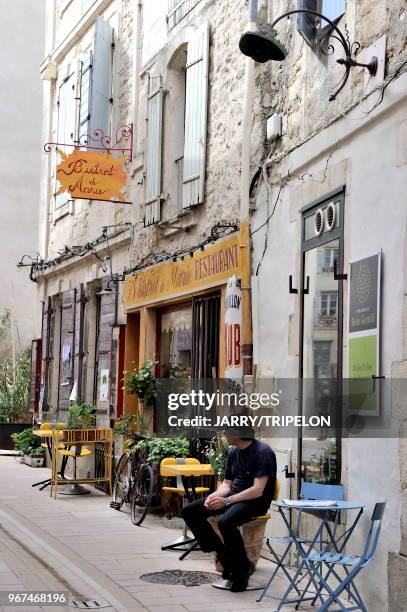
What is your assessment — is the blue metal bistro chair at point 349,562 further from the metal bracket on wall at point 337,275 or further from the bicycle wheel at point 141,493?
the bicycle wheel at point 141,493

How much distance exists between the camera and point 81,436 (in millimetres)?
11602

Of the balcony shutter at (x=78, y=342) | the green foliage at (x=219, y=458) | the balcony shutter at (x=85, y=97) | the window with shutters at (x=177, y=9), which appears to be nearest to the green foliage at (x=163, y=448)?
the green foliage at (x=219, y=458)

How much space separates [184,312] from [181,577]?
4151 mm

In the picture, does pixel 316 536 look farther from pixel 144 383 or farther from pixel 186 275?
pixel 144 383

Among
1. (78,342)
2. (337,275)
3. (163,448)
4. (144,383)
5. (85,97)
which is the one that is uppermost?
(85,97)

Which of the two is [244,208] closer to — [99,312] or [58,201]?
[99,312]

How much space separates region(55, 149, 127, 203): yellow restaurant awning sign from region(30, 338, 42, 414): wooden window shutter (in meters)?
5.23

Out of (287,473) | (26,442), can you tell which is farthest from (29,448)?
(287,473)

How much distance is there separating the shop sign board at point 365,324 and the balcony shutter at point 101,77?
7644 mm

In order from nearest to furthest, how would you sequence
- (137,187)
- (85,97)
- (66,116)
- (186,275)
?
(186,275), (137,187), (85,97), (66,116)

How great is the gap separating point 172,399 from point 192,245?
Answer: 1893 mm

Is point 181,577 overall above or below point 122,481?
below

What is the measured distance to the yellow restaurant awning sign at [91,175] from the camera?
11.6 metres

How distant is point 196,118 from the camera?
34.3 ft
